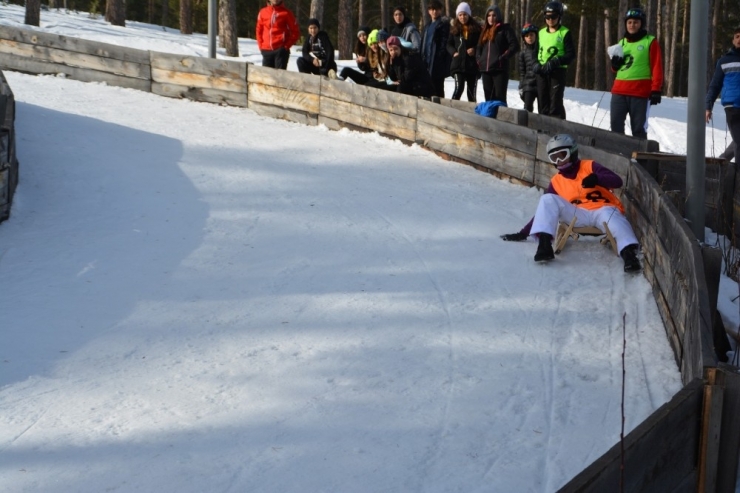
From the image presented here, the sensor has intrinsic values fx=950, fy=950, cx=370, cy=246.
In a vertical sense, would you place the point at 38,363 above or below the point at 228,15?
below

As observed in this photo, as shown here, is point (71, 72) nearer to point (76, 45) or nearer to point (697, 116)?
point (76, 45)

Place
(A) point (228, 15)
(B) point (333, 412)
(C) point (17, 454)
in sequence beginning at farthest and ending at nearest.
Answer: (A) point (228, 15), (B) point (333, 412), (C) point (17, 454)

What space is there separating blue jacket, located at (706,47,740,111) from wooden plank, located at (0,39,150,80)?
8861mm

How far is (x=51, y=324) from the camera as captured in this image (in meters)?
6.11

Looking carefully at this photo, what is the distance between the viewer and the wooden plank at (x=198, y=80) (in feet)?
46.5

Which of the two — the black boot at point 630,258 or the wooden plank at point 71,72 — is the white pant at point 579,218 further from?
the wooden plank at point 71,72

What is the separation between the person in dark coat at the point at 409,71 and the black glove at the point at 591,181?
544 centimetres

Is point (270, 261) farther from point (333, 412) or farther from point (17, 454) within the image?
point (17, 454)

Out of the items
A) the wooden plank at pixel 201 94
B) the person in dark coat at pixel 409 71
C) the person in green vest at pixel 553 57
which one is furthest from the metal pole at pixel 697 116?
the wooden plank at pixel 201 94

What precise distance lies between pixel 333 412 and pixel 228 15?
A: 20074 mm

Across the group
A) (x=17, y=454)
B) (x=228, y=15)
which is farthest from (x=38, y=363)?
(x=228, y=15)

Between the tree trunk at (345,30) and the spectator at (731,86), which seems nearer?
the spectator at (731,86)

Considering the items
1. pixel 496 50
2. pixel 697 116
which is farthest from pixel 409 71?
A: pixel 697 116

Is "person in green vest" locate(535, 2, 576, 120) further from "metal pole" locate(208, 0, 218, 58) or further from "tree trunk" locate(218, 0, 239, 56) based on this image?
"tree trunk" locate(218, 0, 239, 56)
